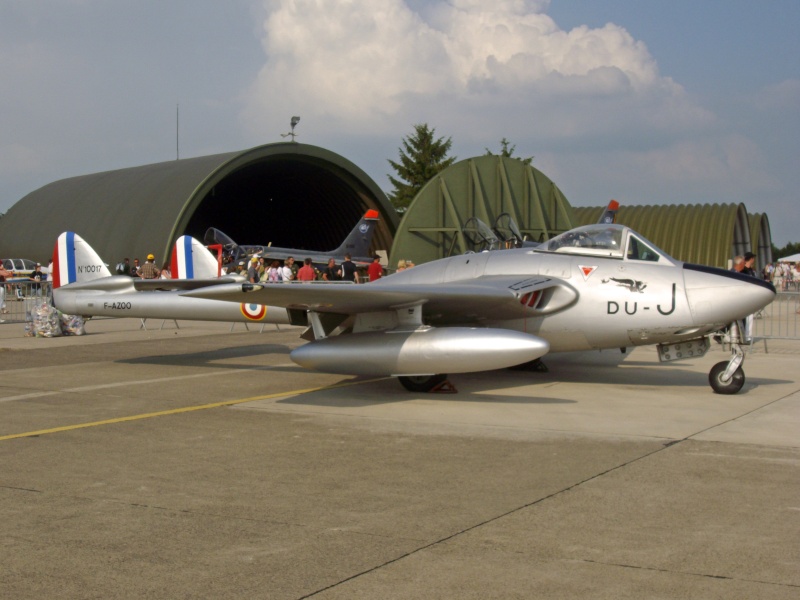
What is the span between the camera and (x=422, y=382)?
32.9 feet

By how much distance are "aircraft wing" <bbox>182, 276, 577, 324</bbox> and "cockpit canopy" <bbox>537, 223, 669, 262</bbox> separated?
600 mm

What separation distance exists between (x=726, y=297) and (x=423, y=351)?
11.5 feet

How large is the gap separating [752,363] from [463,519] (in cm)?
989

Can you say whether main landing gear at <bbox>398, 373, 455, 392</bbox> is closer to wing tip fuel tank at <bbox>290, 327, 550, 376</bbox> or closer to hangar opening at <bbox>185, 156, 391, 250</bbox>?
wing tip fuel tank at <bbox>290, 327, 550, 376</bbox>

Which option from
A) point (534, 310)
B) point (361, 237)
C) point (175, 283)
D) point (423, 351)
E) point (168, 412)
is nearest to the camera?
point (168, 412)

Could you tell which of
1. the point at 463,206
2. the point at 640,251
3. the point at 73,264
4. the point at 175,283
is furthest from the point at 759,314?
the point at 73,264

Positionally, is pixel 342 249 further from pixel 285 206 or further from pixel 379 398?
pixel 379 398

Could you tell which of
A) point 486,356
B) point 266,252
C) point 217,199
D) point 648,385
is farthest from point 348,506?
point 217,199

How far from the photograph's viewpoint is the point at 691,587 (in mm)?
3854

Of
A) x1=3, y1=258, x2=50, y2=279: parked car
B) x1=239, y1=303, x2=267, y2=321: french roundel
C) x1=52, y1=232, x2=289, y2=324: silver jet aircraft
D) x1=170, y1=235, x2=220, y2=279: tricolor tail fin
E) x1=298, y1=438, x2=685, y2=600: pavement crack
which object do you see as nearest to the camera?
x1=298, y1=438, x2=685, y2=600: pavement crack

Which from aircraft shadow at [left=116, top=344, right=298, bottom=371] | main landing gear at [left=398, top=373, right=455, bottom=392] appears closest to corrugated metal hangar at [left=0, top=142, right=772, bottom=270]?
aircraft shadow at [left=116, top=344, right=298, bottom=371]

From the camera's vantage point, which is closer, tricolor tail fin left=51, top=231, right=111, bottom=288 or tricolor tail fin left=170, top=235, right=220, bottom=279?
tricolor tail fin left=51, top=231, right=111, bottom=288

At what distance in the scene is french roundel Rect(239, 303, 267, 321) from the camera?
479 inches

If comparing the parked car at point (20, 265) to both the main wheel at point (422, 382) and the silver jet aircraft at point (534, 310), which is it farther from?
the main wheel at point (422, 382)
